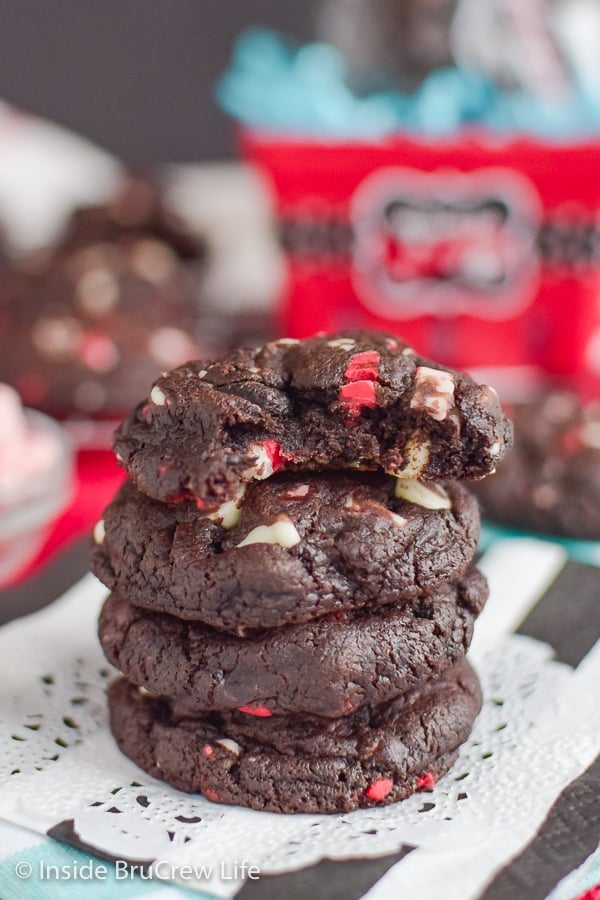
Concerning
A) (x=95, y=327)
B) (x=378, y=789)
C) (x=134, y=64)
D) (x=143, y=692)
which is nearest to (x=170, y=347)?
(x=95, y=327)

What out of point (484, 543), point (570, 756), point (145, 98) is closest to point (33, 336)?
point (484, 543)

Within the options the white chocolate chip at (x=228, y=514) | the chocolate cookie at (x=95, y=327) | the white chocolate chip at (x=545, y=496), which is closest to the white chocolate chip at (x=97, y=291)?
the chocolate cookie at (x=95, y=327)

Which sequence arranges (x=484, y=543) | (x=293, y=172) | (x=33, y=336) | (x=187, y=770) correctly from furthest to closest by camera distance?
1. (x=293, y=172)
2. (x=33, y=336)
3. (x=484, y=543)
4. (x=187, y=770)

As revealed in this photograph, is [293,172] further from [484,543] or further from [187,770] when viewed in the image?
[187,770]

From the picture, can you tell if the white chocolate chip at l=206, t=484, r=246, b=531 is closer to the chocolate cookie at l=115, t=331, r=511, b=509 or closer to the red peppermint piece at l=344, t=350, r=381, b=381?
the chocolate cookie at l=115, t=331, r=511, b=509

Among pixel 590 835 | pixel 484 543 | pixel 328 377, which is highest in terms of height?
pixel 328 377

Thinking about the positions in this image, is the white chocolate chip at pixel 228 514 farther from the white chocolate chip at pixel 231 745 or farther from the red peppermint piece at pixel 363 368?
the white chocolate chip at pixel 231 745
